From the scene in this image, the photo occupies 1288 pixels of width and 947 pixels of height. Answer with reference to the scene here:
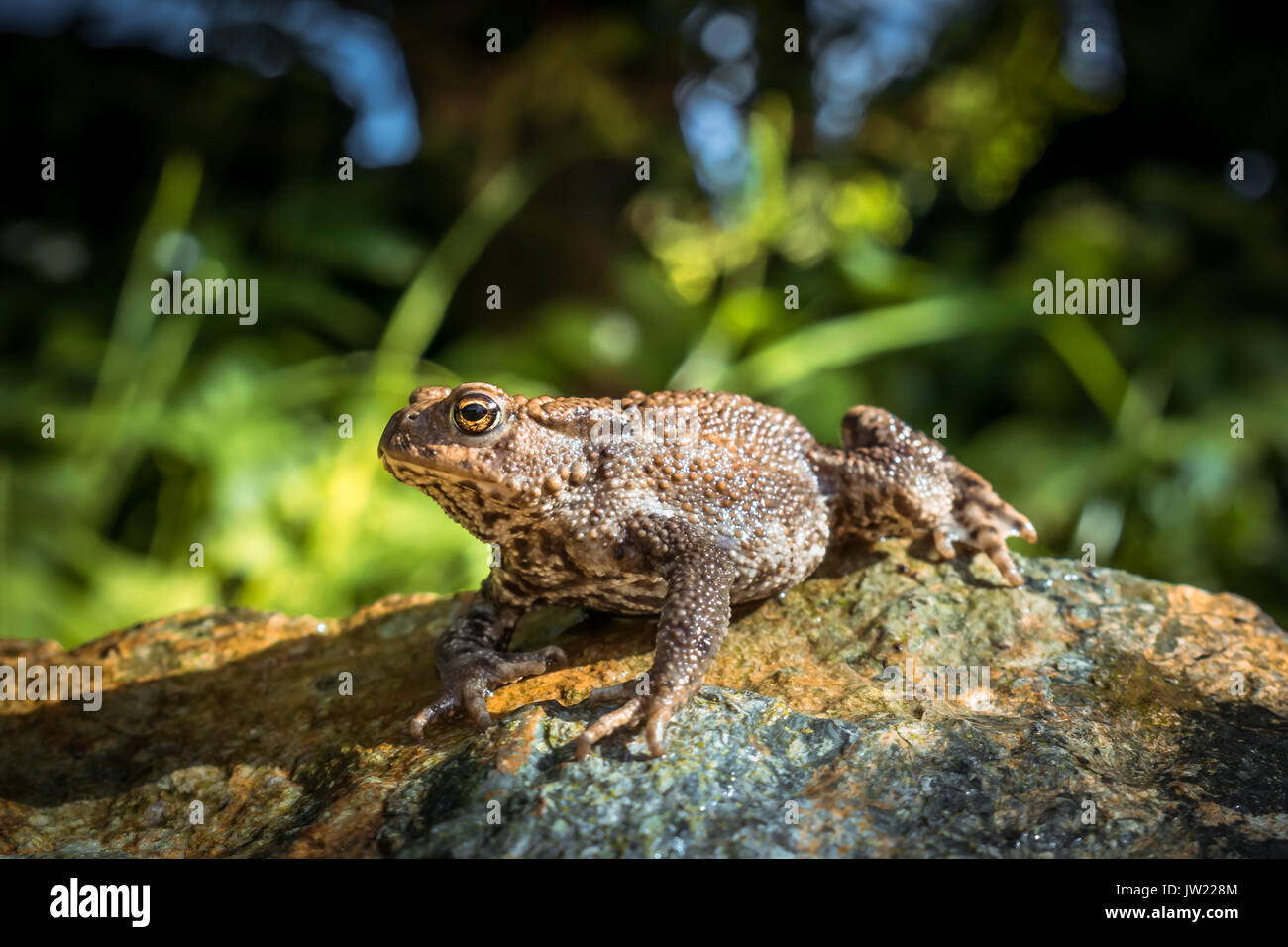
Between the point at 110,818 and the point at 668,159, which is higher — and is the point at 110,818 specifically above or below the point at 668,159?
below

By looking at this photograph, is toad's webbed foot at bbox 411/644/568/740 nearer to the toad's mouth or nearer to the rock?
the rock

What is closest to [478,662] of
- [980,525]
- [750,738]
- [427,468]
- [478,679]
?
[478,679]

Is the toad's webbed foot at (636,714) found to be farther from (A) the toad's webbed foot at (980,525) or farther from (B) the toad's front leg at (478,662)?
(A) the toad's webbed foot at (980,525)

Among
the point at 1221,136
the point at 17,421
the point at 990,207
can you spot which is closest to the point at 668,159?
the point at 990,207

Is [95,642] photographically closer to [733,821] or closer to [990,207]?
[733,821]

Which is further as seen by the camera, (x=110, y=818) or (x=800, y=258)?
(x=800, y=258)

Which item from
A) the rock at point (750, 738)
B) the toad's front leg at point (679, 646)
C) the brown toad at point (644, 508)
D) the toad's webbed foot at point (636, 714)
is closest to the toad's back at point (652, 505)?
the brown toad at point (644, 508)

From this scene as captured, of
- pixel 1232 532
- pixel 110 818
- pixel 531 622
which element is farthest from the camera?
pixel 1232 532
